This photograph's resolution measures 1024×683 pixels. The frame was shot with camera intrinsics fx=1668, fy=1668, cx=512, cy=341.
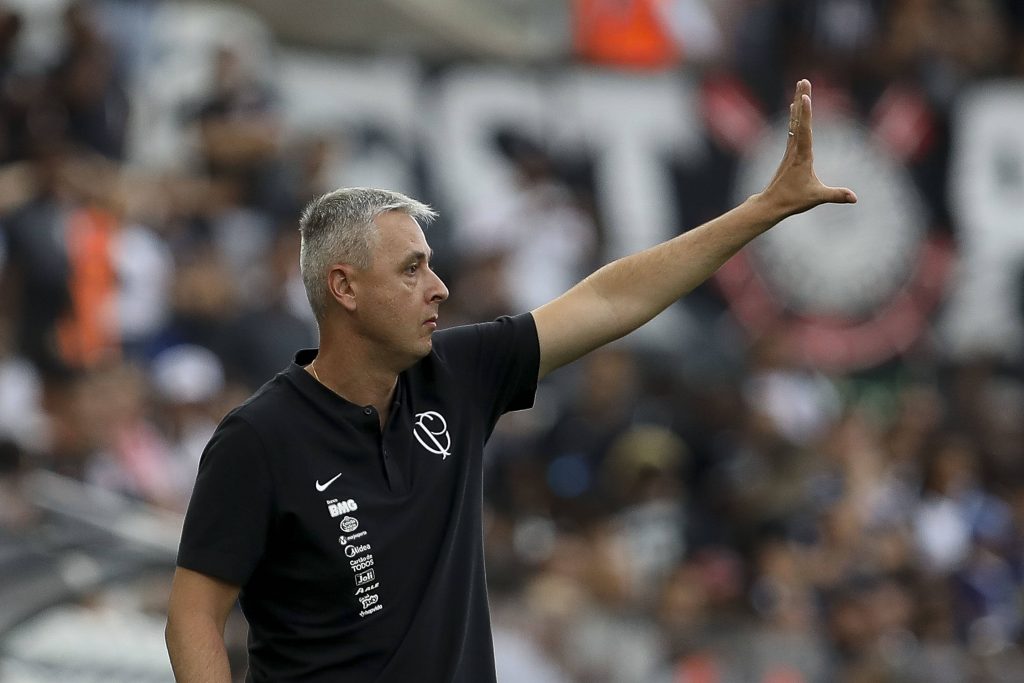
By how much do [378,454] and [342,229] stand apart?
0.52 m

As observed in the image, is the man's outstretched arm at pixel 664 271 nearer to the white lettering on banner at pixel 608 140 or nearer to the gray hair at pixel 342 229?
the gray hair at pixel 342 229

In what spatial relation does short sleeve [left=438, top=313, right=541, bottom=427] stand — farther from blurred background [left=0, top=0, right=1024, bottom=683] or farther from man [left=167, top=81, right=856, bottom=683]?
blurred background [left=0, top=0, right=1024, bottom=683]

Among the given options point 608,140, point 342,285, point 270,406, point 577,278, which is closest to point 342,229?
point 342,285

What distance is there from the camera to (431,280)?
12.5 feet

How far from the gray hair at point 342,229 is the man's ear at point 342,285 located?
0.05 ft

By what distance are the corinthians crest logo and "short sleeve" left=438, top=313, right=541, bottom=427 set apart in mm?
139

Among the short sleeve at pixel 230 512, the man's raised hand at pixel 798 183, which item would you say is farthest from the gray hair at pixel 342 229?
the man's raised hand at pixel 798 183

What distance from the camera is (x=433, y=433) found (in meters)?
3.88

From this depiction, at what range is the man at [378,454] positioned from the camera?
3551mm

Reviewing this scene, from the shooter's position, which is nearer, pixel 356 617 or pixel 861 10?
pixel 356 617

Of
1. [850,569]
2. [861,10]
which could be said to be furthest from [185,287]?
[861,10]

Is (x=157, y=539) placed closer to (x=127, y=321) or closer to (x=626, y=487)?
(x=127, y=321)

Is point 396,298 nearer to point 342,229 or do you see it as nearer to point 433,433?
point 342,229

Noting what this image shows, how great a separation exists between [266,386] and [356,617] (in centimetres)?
56
